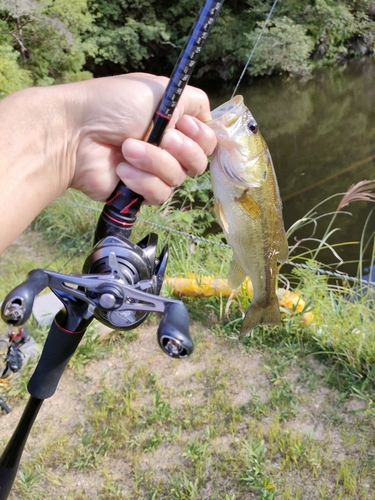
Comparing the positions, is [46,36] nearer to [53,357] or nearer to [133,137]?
[133,137]

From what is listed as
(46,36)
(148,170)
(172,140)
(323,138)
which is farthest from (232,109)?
(46,36)

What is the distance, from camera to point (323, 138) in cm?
1105

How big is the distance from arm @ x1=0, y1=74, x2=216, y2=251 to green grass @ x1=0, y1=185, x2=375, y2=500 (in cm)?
120

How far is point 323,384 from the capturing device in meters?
2.73

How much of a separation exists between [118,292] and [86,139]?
68cm

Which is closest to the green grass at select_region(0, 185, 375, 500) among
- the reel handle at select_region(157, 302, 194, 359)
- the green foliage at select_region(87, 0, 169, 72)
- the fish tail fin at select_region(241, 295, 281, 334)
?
the fish tail fin at select_region(241, 295, 281, 334)

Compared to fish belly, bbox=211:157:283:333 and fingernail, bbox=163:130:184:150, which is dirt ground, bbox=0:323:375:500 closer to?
fish belly, bbox=211:157:283:333

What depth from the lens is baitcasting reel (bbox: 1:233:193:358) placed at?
36.7 inches

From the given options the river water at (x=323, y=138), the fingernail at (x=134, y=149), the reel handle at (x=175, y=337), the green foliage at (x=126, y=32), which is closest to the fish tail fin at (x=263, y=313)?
the fingernail at (x=134, y=149)

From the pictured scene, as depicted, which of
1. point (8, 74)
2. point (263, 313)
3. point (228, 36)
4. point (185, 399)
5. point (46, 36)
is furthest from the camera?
point (228, 36)

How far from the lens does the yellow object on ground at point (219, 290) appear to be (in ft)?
10.2

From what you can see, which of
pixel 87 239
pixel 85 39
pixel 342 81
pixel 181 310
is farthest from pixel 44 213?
pixel 342 81

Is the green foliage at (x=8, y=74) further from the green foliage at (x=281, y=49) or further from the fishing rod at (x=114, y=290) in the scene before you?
the green foliage at (x=281, y=49)

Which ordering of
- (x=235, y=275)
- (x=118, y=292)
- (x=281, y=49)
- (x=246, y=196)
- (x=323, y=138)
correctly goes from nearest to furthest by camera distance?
(x=118, y=292) < (x=246, y=196) < (x=235, y=275) < (x=323, y=138) < (x=281, y=49)
